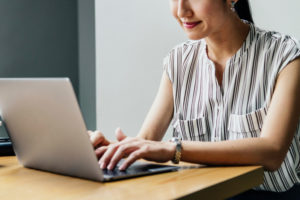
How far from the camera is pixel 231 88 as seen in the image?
152 centimetres

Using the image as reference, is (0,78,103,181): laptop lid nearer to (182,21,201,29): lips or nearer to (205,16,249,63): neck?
(182,21,201,29): lips

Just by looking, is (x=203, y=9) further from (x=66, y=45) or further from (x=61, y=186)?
(x=66, y=45)

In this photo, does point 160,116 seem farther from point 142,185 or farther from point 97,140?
point 142,185

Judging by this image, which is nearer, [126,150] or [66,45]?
[126,150]

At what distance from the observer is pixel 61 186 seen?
0.92 meters

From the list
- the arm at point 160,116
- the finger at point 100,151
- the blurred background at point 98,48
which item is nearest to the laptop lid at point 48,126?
the finger at point 100,151

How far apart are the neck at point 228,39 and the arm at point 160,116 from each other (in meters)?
0.21

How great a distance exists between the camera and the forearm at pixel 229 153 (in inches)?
43.0

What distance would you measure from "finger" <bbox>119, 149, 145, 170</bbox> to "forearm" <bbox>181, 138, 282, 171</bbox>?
4.5 inches

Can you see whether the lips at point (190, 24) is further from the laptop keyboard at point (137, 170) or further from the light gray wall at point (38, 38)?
the light gray wall at point (38, 38)

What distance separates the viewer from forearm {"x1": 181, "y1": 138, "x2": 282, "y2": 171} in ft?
3.59

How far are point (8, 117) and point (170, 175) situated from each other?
0.42 m

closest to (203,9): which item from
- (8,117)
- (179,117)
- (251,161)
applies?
(179,117)

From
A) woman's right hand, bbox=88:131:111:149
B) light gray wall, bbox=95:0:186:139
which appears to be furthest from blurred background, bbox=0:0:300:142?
woman's right hand, bbox=88:131:111:149
